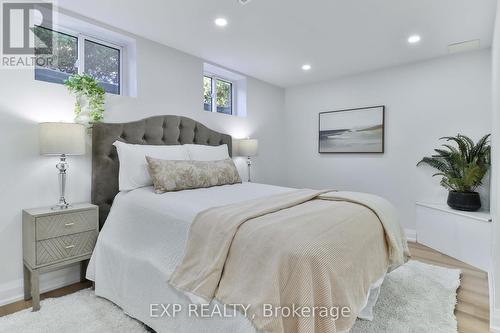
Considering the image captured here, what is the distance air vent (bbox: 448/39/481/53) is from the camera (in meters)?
3.10

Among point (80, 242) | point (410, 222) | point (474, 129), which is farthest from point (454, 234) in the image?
point (80, 242)

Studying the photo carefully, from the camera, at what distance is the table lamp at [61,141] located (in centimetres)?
214

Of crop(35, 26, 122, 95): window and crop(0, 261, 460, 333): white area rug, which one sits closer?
crop(0, 261, 460, 333): white area rug

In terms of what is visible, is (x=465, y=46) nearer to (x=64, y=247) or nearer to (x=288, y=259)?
(x=288, y=259)

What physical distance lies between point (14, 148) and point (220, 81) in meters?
2.79

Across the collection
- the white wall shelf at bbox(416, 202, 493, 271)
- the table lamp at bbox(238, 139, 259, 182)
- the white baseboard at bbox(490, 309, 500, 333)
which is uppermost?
the table lamp at bbox(238, 139, 259, 182)

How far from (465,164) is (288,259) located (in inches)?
122

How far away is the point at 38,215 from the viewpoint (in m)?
2.03

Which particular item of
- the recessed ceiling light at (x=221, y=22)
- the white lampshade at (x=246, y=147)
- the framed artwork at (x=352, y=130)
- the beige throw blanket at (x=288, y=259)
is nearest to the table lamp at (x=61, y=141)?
the beige throw blanket at (x=288, y=259)

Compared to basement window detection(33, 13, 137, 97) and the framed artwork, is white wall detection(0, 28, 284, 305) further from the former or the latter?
the framed artwork

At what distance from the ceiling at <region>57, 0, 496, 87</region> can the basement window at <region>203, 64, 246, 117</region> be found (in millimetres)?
349

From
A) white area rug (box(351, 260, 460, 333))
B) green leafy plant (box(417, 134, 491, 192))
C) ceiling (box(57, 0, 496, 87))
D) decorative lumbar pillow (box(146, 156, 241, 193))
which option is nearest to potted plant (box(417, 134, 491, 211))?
green leafy plant (box(417, 134, 491, 192))

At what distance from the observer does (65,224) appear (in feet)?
7.11

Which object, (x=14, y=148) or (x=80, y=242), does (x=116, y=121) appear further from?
(x=80, y=242)
